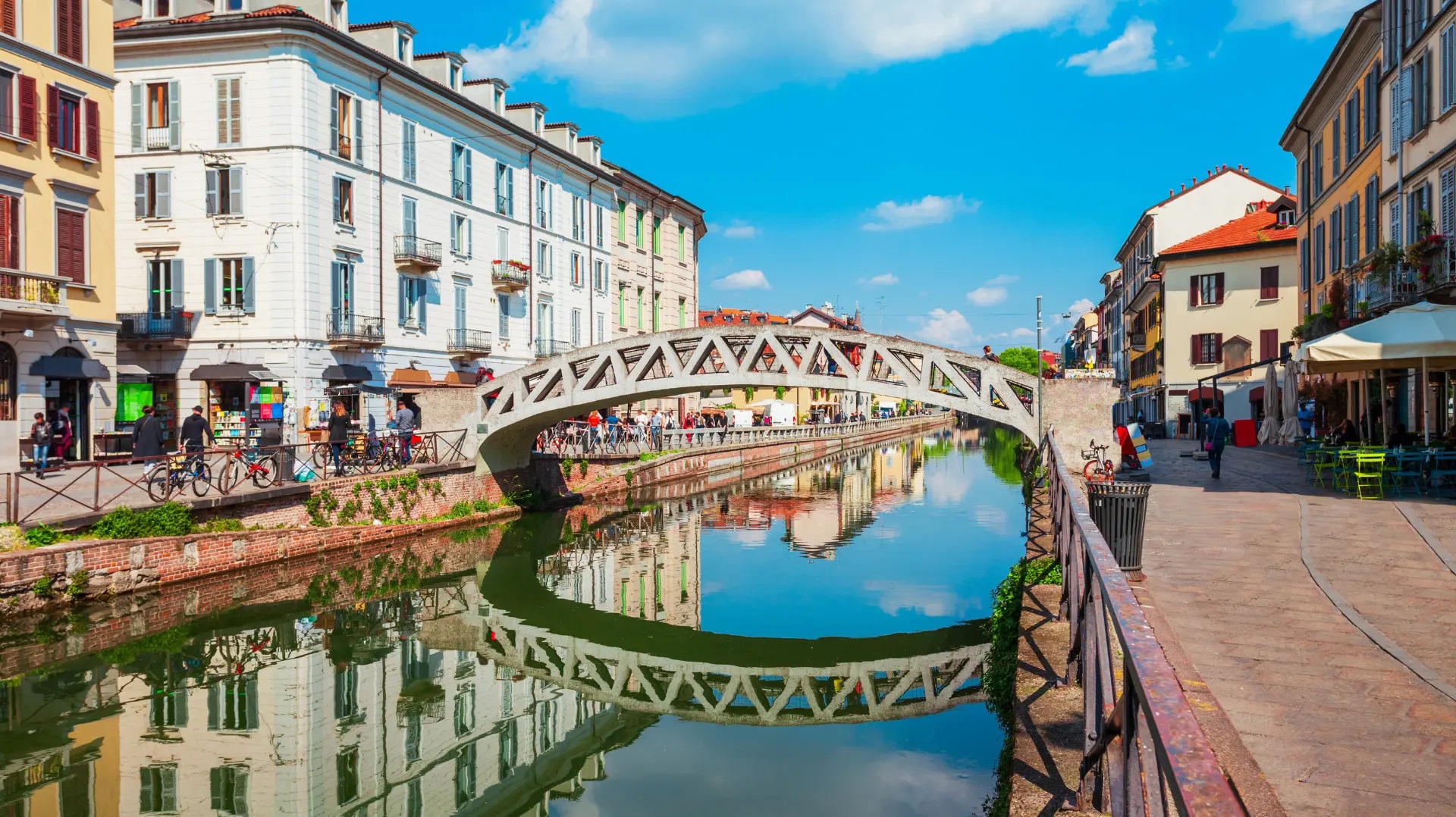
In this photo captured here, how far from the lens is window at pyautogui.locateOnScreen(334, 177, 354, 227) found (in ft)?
89.8

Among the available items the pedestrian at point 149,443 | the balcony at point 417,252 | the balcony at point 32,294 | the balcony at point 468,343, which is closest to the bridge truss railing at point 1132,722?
the pedestrian at point 149,443

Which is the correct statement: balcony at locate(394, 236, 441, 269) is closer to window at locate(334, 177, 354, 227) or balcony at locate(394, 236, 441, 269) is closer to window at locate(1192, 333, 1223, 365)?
window at locate(334, 177, 354, 227)

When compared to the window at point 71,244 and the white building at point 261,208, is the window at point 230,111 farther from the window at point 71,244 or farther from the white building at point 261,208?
the window at point 71,244

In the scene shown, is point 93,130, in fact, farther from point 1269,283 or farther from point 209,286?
point 1269,283

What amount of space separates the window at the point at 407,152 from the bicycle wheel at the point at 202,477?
601 inches

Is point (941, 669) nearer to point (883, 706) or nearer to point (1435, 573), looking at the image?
point (883, 706)

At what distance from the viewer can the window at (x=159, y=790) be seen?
27.5 ft

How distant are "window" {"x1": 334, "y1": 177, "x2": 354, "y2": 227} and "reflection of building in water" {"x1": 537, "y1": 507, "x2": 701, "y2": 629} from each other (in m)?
11.6

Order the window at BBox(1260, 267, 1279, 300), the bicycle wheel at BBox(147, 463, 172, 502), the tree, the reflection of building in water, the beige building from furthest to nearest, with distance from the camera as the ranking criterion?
the tree < the window at BBox(1260, 267, 1279, 300) < the beige building < the reflection of building in water < the bicycle wheel at BBox(147, 463, 172, 502)

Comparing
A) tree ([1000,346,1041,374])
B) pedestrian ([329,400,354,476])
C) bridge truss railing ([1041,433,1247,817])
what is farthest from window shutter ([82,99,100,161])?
tree ([1000,346,1041,374])

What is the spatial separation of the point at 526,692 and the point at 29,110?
1642cm

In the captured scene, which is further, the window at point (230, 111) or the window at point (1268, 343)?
the window at point (1268, 343)

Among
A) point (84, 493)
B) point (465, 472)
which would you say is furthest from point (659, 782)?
point (465, 472)

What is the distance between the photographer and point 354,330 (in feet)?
89.6
